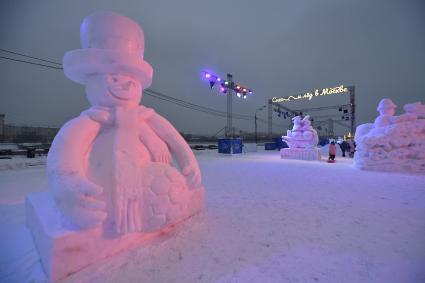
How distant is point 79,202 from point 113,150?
0.51m

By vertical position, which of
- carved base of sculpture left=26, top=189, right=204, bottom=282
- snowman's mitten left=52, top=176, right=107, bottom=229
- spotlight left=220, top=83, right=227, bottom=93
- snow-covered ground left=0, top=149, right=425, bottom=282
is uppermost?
spotlight left=220, top=83, right=227, bottom=93

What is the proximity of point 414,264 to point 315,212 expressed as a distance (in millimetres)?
1283

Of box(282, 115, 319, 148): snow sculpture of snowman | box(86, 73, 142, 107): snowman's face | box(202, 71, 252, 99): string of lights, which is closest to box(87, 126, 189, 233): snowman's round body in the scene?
box(86, 73, 142, 107): snowman's face

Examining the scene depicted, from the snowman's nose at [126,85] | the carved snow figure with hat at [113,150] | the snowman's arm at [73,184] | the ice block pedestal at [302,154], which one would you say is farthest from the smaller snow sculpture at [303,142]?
the snowman's arm at [73,184]

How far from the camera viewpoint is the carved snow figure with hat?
1726 mm

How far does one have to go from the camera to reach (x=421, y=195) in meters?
3.96

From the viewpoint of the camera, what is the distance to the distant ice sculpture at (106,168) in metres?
1.67

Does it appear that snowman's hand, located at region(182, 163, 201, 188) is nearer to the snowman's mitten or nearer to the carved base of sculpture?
the carved base of sculpture

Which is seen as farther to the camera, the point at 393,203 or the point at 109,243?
the point at 393,203

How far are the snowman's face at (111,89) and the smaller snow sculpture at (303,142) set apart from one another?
1047 cm

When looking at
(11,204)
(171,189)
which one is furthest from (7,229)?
(171,189)

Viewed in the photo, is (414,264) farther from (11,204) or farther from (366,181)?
(11,204)

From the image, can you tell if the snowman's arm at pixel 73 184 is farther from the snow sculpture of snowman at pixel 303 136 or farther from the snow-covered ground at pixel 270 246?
the snow sculpture of snowman at pixel 303 136

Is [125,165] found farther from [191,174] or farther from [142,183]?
[191,174]
